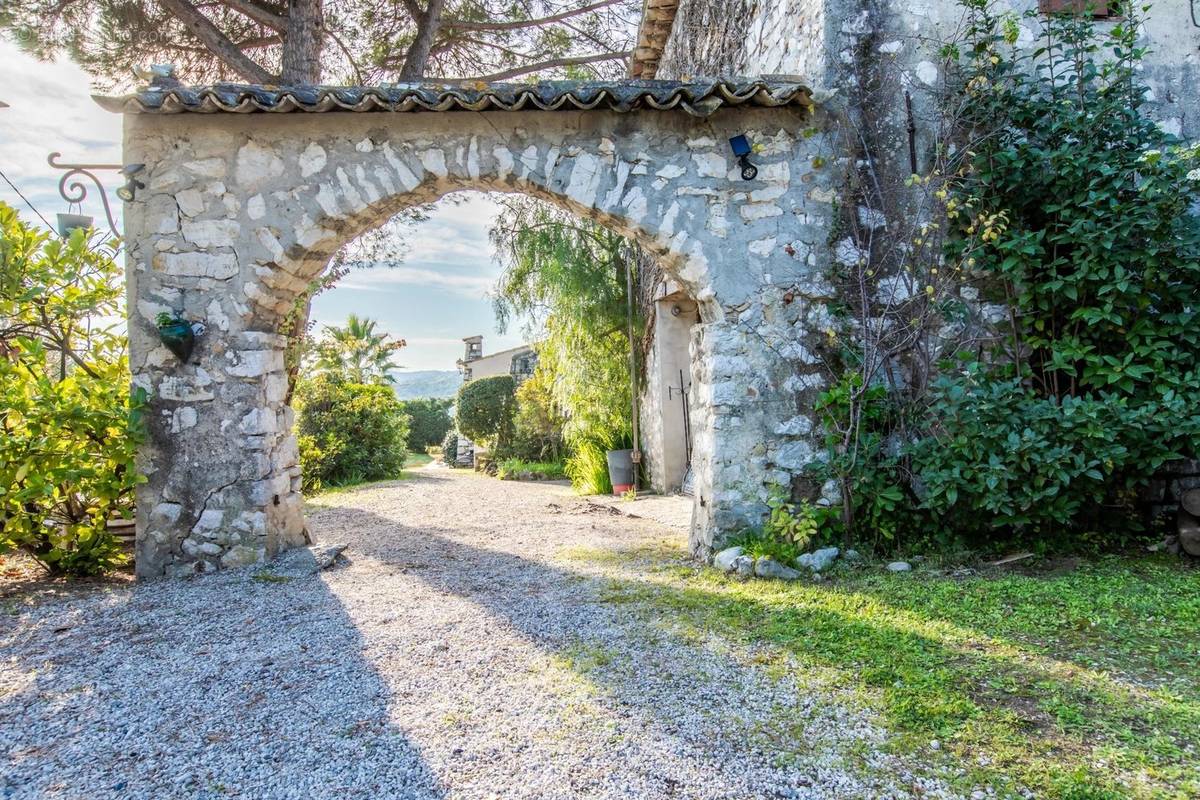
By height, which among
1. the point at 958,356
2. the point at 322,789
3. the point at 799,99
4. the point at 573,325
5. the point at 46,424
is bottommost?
the point at 322,789

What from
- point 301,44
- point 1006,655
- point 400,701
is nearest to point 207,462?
point 400,701

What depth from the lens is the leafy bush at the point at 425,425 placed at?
877 inches

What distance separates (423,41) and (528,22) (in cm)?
133

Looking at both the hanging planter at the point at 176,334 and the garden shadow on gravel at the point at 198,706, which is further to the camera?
the hanging planter at the point at 176,334

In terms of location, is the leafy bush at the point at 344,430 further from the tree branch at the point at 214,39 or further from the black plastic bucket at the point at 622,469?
the tree branch at the point at 214,39

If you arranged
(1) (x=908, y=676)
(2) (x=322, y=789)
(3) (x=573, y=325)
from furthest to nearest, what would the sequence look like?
(3) (x=573, y=325) → (1) (x=908, y=676) → (2) (x=322, y=789)

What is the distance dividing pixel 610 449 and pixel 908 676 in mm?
6772

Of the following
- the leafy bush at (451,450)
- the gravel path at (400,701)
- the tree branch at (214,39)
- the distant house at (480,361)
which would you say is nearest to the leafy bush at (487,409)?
the leafy bush at (451,450)

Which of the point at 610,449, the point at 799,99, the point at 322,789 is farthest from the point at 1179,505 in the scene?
the point at 610,449

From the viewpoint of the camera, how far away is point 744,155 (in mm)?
4262

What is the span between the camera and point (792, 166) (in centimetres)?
432

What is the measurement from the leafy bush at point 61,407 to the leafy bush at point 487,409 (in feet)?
29.7

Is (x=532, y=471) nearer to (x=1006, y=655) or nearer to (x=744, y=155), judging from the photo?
(x=744, y=155)

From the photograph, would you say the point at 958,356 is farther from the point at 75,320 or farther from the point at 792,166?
the point at 75,320
